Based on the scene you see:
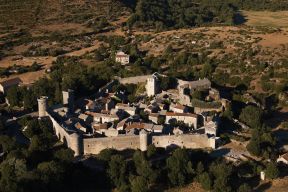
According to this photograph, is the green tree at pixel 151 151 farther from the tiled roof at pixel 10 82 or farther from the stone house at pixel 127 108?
the tiled roof at pixel 10 82

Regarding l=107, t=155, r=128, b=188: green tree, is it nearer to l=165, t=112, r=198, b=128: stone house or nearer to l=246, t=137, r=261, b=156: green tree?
l=165, t=112, r=198, b=128: stone house

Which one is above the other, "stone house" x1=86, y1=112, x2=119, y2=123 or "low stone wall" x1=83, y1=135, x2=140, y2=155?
"stone house" x1=86, y1=112, x2=119, y2=123

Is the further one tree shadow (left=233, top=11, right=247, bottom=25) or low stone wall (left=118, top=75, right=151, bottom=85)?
tree shadow (left=233, top=11, right=247, bottom=25)

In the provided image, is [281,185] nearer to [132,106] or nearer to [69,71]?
[132,106]

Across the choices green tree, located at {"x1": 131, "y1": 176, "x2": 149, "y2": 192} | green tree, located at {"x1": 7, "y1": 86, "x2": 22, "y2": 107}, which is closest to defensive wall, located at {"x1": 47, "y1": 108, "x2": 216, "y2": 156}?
green tree, located at {"x1": 131, "y1": 176, "x2": 149, "y2": 192}

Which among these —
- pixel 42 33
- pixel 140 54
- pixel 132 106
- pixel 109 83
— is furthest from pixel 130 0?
pixel 132 106

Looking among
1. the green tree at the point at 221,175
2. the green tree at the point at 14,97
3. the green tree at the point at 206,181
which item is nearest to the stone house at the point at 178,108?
the green tree at the point at 221,175

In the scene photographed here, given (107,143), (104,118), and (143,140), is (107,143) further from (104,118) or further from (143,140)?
(104,118)
